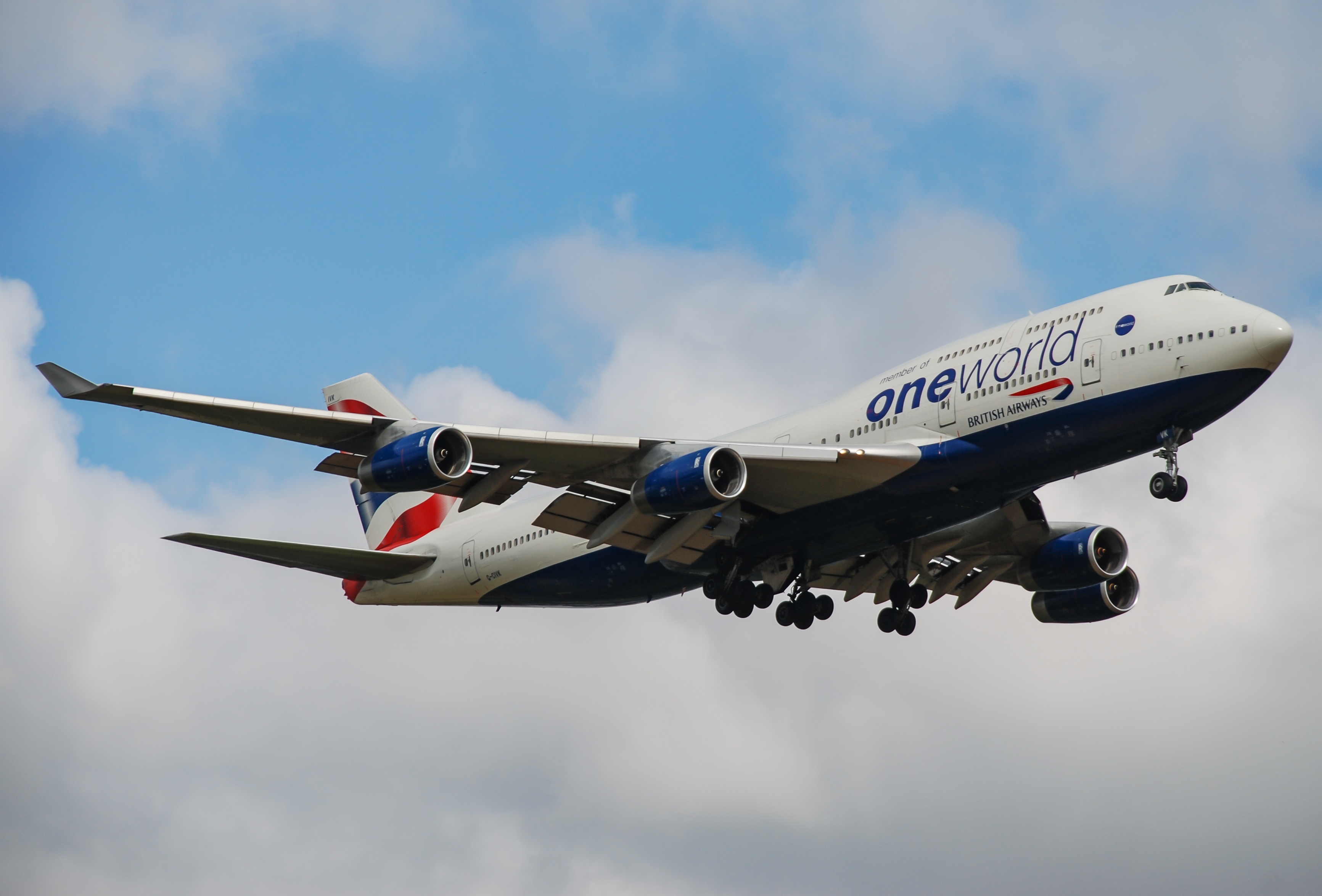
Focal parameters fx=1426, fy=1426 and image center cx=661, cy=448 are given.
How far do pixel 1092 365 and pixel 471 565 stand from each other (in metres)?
18.3

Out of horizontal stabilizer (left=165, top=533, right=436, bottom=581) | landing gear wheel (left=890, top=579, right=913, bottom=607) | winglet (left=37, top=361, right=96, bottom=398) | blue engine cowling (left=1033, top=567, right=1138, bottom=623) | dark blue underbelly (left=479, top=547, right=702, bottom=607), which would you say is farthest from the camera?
blue engine cowling (left=1033, top=567, right=1138, bottom=623)

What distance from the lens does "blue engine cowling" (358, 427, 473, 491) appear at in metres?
29.8

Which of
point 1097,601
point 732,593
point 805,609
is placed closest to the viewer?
point 732,593

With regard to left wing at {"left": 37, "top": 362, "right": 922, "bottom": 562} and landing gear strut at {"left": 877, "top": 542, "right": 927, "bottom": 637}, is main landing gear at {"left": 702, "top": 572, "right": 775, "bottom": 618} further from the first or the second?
landing gear strut at {"left": 877, "top": 542, "right": 927, "bottom": 637}

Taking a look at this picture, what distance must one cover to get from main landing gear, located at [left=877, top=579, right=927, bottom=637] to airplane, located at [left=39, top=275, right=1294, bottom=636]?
5cm

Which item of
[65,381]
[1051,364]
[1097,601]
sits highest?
[1097,601]

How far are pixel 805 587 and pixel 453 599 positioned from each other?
10115 mm

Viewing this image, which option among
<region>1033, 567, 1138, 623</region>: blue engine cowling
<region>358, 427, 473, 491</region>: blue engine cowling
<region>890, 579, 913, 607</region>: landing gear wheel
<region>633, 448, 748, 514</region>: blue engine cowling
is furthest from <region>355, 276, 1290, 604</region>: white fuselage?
<region>1033, 567, 1138, 623</region>: blue engine cowling

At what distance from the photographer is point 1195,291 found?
29438 mm

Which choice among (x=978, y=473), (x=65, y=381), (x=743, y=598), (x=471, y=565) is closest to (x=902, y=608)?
(x=743, y=598)

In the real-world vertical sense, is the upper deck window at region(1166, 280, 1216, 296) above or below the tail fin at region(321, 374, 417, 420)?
below

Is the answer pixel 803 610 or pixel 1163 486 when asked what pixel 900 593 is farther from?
pixel 1163 486

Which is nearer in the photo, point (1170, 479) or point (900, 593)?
point (1170, 479)

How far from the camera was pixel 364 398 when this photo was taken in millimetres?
44219
